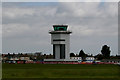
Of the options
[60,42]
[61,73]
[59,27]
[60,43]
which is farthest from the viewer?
[59,27]

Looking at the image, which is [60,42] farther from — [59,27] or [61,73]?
[61,73]

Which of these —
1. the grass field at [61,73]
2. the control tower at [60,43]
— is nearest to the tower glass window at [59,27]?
the control tower at [60,43]

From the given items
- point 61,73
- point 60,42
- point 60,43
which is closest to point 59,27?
point 60,42

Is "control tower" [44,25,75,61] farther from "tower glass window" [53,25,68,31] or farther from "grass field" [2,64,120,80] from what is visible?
"grass field" [2,64,120,80]

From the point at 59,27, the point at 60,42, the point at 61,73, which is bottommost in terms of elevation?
the point at 61,73

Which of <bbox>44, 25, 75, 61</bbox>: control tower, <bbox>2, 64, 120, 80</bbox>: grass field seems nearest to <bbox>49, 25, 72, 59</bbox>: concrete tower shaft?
<bbox>44, 25, 75, 61</bbox>: control tower

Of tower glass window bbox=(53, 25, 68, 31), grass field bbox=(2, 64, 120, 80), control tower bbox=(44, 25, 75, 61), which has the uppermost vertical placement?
tower glass window bbox=(53, 25, 68, 31)

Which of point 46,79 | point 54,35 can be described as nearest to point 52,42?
point 54,35

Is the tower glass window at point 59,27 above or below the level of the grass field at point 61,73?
above

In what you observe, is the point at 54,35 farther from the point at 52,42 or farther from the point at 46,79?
the point at 46,79

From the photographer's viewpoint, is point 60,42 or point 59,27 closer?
point 60,42

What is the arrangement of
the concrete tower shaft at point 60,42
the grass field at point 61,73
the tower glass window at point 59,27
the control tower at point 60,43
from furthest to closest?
1. the tower glass window at point 59,27
2. the control tower at point 60,43
3. the concrete tower shaft at point 60,42
4. the grass field at point 61,73

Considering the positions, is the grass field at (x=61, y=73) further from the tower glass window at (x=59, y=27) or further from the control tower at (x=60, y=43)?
the tower glass window at (x=59, y=27)

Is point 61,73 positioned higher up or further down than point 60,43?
further down
